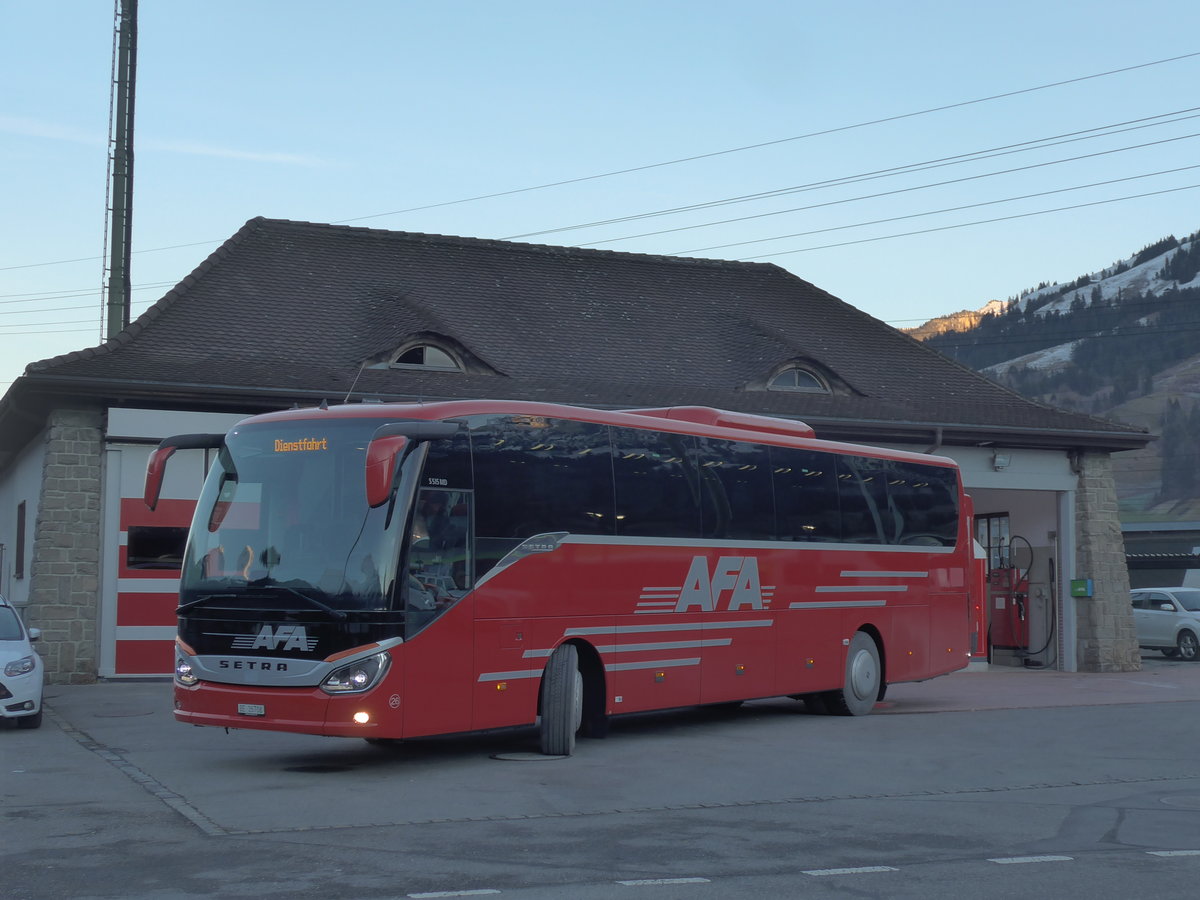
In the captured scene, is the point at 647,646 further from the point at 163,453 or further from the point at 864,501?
the point at 163,453

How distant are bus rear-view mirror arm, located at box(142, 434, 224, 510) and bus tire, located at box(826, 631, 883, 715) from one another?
8127 millimetres

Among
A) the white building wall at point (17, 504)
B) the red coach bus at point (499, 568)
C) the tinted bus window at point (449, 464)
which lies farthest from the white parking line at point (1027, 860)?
the white building wall at point (17, 504)

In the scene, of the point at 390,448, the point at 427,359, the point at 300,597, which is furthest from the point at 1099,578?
the point at 390,448

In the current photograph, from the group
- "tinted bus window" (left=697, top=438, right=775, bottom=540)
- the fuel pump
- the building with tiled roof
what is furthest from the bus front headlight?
the fuel pump

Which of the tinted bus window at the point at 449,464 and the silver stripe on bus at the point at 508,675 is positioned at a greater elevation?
the tinted bus window at the point at 449,464

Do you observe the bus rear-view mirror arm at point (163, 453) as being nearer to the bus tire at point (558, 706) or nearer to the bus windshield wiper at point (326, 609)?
the bus windshield wiper at point (326, 609)

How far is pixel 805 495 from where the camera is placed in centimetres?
1670

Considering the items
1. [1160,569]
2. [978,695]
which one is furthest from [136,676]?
[1160,569]

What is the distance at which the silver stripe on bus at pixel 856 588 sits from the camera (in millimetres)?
16984

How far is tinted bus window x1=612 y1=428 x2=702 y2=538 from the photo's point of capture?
14078mm

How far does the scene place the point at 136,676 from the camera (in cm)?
2089

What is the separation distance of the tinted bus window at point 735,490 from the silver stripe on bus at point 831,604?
0.98m

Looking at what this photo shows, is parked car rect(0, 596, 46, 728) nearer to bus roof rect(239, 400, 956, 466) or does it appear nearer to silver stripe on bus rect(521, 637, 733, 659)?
bus roof rect(239, 400, 956, 466)

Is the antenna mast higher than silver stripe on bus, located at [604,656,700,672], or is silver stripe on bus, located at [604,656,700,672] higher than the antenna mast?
the antenna mast
